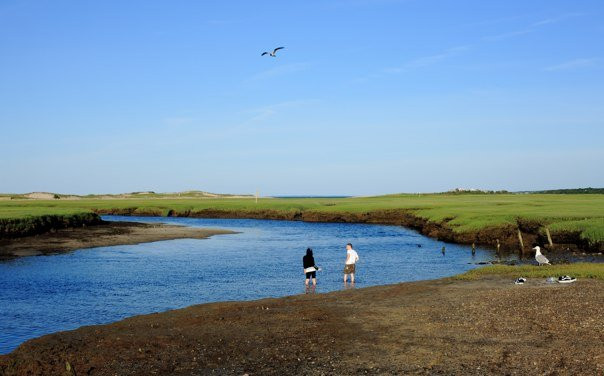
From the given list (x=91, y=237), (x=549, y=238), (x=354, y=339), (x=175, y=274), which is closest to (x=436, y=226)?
(x=549, y=238)

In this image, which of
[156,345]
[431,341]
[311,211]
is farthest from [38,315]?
[311,211]

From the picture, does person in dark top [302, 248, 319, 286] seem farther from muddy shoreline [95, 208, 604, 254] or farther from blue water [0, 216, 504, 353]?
muddy shoreline [95, 208, 604, 254]

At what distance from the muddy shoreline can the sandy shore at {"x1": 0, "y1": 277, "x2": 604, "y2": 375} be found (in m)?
28.6

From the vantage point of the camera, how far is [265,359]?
1752cm

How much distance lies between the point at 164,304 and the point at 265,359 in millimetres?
14406

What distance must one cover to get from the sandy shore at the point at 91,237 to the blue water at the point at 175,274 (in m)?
3.10

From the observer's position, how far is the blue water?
1138 inches

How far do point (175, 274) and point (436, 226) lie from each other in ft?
150

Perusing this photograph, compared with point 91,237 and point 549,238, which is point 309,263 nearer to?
point 549,238

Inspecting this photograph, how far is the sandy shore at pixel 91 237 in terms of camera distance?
2244 inches

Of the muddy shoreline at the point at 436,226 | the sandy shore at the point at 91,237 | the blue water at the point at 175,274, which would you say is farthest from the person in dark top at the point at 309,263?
the sandy shore at the point at 91,237

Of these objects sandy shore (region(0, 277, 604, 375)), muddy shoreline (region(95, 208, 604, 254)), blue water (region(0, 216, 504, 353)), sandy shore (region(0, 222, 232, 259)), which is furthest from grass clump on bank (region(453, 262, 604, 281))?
sandy shore (region(0, 222, 232, 259))

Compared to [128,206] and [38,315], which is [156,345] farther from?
[128,206]

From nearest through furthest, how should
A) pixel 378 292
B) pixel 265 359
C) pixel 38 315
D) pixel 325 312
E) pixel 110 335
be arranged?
pixel 265 359
pixel 110 335
pixel 325 312
pixel 38 315
pixel 378 292
